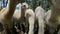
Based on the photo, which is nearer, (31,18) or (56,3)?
(56,3)

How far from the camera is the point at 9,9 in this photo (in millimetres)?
685

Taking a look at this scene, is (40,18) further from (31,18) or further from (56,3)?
(56,3)

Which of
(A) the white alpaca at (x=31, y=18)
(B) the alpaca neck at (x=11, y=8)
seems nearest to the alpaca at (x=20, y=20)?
(A) the white alpaca at (x=31, y=18)

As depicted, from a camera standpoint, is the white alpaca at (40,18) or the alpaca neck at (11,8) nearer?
the alpaca neck at (11,8)

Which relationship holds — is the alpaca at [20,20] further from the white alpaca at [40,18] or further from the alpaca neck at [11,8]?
the alpaca neck at [11,8]

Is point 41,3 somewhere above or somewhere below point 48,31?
above

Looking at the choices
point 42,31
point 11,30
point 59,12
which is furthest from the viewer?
point 11,30

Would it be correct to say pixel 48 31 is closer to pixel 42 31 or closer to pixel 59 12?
pixel 42 31

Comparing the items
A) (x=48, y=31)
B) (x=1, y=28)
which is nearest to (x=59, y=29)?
(x=48, y=31)

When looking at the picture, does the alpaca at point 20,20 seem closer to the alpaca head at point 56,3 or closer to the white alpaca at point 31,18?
the white alpaca at point 31,18

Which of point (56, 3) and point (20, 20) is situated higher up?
point (56, 3)

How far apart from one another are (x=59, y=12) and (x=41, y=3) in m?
0.43

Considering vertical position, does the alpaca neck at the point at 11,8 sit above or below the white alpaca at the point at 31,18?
above

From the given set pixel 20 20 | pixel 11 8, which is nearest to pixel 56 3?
pixel 11 8
